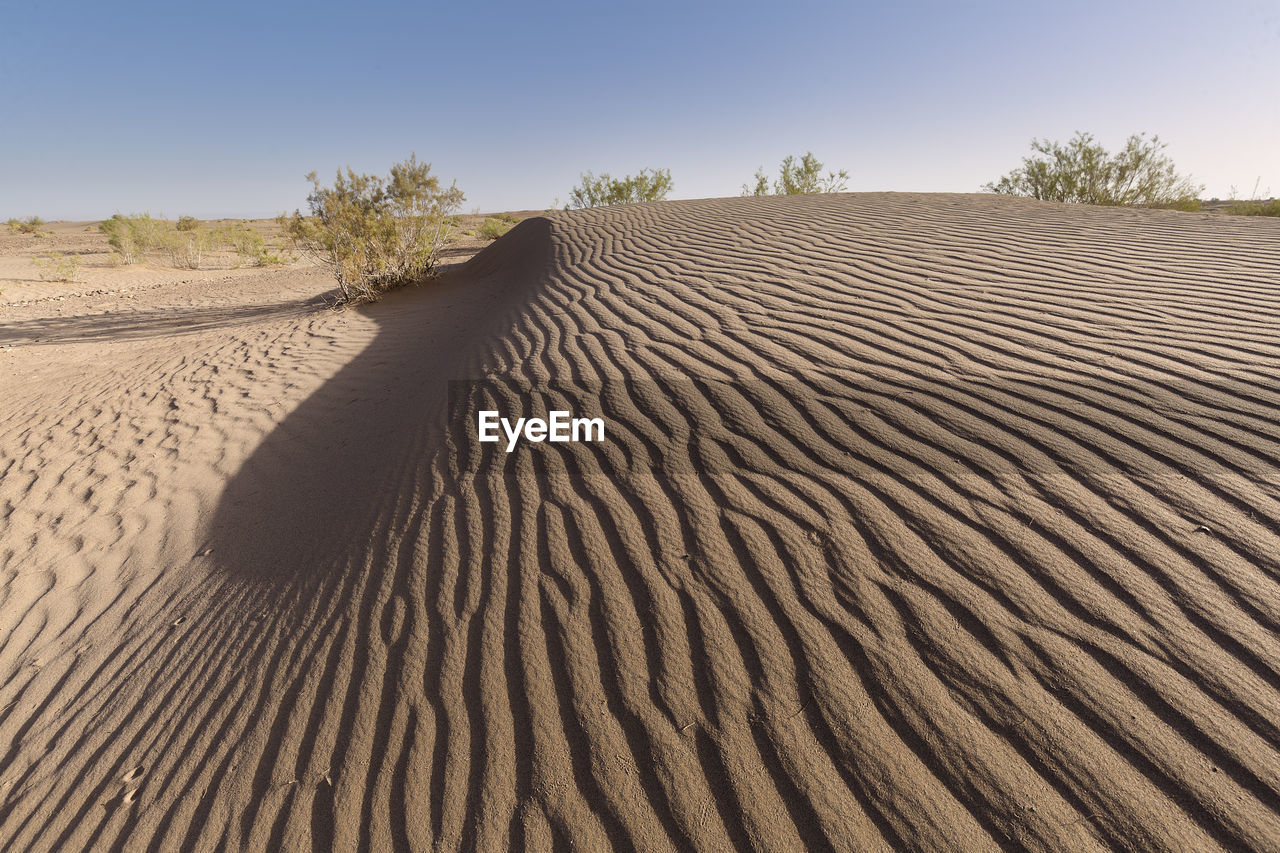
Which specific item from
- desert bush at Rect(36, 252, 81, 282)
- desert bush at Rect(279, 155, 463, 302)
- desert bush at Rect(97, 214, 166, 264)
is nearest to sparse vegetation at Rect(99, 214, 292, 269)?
desert bush at Rect(97, 214, 166, 264)

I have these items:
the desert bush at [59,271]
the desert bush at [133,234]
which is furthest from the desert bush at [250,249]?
the desert bush at [59,271]

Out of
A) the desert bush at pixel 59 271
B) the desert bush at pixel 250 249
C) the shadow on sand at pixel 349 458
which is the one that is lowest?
the shadow on sand at pixel 349 458

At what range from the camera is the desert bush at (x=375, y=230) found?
365 inches

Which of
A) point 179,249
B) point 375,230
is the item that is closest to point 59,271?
point 179,249

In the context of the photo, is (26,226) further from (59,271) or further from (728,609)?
(728,609)

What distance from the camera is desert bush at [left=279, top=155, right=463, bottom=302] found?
365 inches

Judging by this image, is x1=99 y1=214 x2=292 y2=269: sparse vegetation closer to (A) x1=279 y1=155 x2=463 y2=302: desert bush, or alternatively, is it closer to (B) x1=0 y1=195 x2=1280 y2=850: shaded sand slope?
(A) x1=279 y1=155 x2=463 y2=302: desert bush

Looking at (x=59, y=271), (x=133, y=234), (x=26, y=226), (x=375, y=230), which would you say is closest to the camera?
(x=375, y=230)

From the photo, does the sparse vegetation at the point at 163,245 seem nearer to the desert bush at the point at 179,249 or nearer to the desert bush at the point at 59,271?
the desert bush at the point at 179,249

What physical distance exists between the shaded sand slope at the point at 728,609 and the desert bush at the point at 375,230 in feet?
19.2

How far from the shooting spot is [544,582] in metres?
2.26

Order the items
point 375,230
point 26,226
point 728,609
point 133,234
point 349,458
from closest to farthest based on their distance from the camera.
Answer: point 728,609 < point 349,458 < point 375,230 < point 133,234 < point 26,226

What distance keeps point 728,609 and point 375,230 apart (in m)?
9.69

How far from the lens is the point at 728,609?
2.00 meters
